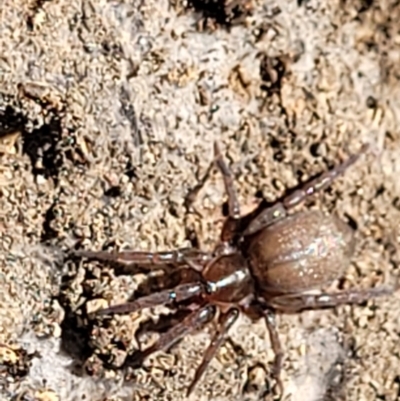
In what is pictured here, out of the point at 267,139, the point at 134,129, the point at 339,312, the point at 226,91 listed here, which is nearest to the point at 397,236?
the point at 339,312

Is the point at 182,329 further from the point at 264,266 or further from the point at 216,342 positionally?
the point at 264,266

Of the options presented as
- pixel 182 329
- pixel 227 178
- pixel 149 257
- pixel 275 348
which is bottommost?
pixel 275 348

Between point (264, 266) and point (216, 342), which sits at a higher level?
point (264, 266)

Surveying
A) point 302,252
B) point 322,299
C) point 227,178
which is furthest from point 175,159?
point 322,299

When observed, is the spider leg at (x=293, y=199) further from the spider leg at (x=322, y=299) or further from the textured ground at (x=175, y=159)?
the spider leg at (x=322, y=299)

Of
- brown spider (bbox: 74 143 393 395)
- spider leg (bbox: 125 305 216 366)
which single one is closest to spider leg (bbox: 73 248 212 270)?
brown spider (bbox: 74 143 393 395)

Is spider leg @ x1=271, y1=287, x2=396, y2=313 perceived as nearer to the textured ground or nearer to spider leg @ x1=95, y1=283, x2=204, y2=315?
the textured ground
